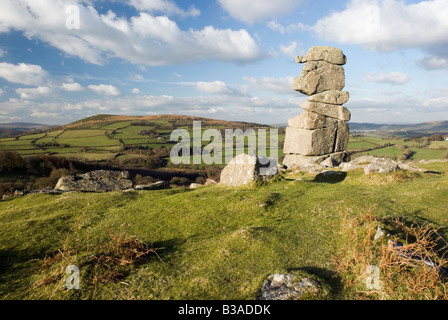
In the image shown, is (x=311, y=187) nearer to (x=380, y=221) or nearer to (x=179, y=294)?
(x=380, y=221)

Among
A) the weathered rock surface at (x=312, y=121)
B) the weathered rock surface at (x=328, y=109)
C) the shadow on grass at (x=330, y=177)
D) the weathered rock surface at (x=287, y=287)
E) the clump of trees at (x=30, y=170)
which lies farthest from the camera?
the weathered rock surface at (x=328, y=109)

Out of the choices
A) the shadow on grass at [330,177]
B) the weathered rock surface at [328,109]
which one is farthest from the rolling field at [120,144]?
the shadow on grass at [330,177]

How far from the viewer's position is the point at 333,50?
23.4 metres

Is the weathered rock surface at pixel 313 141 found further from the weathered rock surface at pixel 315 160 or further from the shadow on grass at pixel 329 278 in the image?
the shadow on grass at pixel 329 278

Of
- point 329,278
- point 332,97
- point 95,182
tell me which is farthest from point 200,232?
point 332,97

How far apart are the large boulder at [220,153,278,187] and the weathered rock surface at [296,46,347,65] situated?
487 inches

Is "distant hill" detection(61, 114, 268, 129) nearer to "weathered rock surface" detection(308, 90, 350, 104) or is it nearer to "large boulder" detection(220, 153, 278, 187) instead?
"weathered rock surface" detection(308, 90, 350, 104)

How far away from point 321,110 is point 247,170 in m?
12.1

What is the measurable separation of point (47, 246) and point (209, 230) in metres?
4.82

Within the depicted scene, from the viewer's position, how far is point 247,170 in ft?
53.3

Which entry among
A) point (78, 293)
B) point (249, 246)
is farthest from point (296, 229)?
point (78, 293)

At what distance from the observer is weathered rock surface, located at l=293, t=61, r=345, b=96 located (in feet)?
77.6

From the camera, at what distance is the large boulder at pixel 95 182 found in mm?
15719
